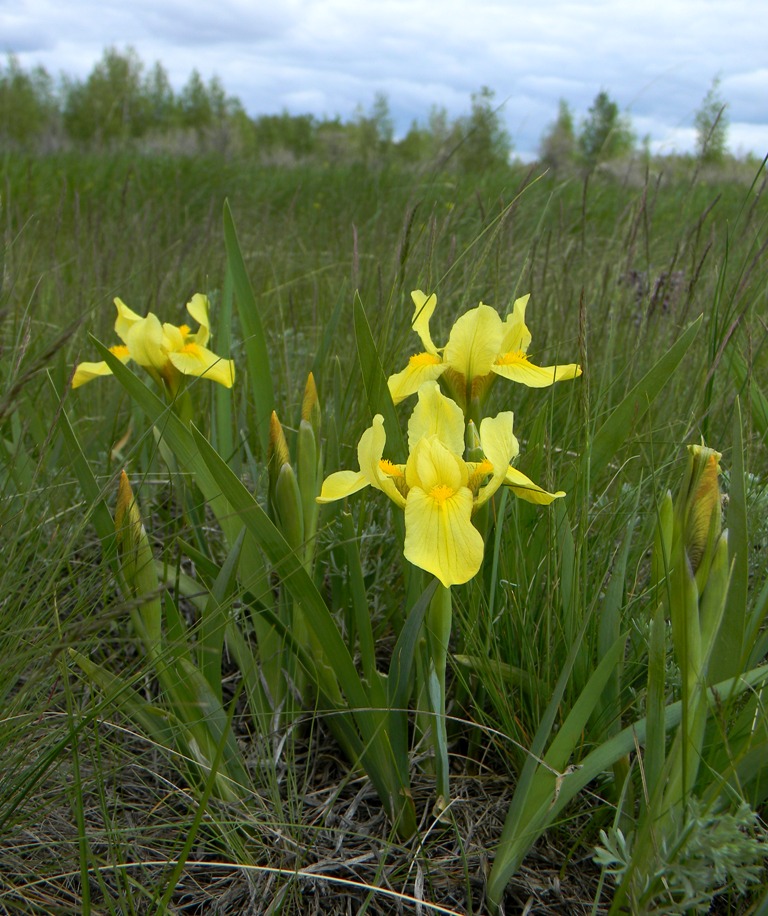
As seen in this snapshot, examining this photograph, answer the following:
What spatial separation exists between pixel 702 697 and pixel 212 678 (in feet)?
2.39

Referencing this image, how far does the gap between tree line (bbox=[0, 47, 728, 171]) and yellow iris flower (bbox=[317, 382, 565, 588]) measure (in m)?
0.86

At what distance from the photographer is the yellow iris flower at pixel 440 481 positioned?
2.99 ft

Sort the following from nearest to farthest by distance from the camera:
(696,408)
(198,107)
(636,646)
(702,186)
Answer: (636,646)
(696,408)
(702,186)
(198,107)

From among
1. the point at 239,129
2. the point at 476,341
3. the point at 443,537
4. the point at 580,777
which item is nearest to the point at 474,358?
the point at 476,341

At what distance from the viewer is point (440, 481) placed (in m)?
0.98

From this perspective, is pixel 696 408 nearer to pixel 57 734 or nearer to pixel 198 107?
pixel 57 734

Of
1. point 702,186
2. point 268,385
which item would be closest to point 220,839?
point 268,385

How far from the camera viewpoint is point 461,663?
130 cm

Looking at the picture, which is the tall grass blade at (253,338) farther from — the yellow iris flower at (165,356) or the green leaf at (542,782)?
the green leaf at (542,782)

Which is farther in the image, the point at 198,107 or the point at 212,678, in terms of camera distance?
the point at 198,107

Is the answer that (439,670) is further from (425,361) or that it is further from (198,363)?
(198,363)

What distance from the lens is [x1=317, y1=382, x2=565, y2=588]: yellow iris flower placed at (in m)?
0.91

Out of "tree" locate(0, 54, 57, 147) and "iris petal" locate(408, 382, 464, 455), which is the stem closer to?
"iris petal" locate(408, 382, 464, 455)

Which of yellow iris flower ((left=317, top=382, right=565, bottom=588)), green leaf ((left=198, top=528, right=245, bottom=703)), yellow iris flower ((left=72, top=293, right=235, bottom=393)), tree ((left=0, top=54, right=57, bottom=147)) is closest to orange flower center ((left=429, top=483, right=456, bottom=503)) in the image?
yellow iris flower ((left=317, top=382, right=565, bottom=588))
